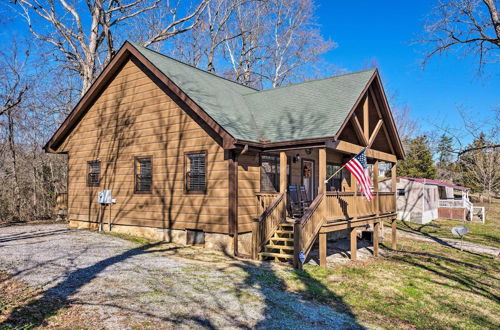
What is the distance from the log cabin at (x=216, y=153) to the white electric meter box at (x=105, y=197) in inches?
9.5

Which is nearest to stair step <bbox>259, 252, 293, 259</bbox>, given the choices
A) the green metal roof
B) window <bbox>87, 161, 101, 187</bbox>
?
the green metal roof

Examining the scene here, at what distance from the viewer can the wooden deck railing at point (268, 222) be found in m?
10.1

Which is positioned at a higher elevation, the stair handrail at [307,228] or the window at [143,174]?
the window at [143,174]

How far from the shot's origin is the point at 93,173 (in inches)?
597

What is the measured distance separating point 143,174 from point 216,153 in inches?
140

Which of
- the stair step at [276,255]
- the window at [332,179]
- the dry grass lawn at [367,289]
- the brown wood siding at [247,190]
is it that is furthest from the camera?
the window at [332,179]

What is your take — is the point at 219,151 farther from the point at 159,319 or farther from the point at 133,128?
the point at 159,319

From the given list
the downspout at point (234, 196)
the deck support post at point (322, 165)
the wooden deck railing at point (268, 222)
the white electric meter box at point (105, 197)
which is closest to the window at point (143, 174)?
the white electric meter box at point (105, 197)

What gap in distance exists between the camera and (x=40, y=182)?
2214cm

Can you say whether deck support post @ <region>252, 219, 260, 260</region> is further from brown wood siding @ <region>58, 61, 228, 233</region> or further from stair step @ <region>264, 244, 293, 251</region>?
brown wood siding @ <region>58, 61, 228, 233</region>

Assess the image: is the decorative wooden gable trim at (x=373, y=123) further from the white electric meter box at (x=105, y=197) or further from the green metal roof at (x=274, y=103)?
the white electric meter box at (x=105, y=197)

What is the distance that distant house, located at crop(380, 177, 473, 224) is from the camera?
27438 mm

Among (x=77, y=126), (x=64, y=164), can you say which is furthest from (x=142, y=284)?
(x=64, y=164)

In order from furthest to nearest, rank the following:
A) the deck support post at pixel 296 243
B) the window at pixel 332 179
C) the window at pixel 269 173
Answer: the window at pixel 332 179 → the window at pixel 269 173 → the deck support post at pixel 296 243
